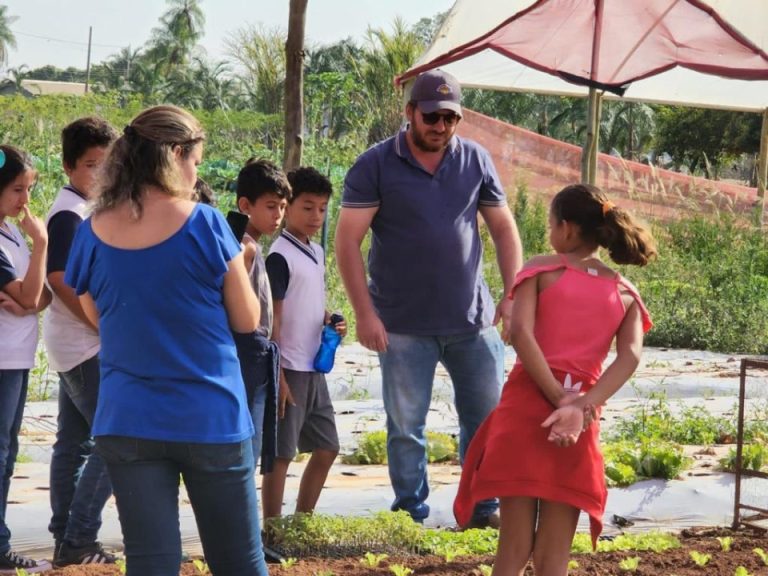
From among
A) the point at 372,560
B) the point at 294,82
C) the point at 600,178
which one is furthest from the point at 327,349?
the point at 600,178

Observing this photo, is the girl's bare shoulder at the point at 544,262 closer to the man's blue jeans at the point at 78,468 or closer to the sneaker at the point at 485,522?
the man's blue jeans at the point at 78,468

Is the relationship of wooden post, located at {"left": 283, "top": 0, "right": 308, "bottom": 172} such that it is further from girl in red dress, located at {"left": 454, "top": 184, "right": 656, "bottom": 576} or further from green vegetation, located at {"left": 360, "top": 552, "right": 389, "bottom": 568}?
girl in red dress, located at {"left": 454, "top": 184, "right": 656, "bottom": 576}

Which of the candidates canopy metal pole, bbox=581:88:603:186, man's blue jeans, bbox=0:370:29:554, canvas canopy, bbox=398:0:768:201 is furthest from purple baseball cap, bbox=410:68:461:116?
canopy metal pole, bbox=581:88:603:186

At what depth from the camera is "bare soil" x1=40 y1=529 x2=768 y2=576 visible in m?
4.42

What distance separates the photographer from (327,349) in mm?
5039

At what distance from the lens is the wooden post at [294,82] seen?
7.12 m

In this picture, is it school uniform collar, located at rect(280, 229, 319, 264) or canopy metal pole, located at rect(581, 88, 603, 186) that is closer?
school uniform collar, located at rect(280, 229, 319, 264)

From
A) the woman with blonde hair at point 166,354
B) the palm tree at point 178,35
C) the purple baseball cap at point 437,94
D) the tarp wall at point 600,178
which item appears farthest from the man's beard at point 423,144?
the palm tree at point 178,35

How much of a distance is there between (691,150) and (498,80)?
1327 inches

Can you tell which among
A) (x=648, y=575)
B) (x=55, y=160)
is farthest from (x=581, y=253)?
(x=55, y=160)

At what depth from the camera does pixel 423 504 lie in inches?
213

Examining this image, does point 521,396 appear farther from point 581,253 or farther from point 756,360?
point 756,360

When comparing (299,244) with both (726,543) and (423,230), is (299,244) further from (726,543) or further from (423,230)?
(726,543)

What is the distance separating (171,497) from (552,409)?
120 centimetres
